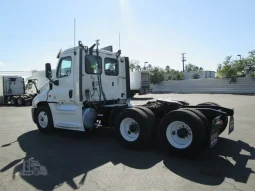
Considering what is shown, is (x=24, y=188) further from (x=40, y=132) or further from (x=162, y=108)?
(x=40, y=132)

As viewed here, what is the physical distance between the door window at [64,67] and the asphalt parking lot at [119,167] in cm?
211

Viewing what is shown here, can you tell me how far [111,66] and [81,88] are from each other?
160 centimetres

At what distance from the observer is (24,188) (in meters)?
4.33

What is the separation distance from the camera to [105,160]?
5762 mm

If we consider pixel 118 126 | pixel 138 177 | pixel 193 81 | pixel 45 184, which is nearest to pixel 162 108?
pixel 118 126

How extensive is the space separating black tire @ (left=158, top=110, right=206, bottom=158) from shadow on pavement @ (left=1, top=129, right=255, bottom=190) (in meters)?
0.19

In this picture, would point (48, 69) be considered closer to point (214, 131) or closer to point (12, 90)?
point (214, 131)

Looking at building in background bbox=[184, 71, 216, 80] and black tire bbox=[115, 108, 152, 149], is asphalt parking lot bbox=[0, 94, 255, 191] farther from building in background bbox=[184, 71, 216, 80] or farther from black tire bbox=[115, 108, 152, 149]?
building in background bbox=[184, 71, 216, 80]

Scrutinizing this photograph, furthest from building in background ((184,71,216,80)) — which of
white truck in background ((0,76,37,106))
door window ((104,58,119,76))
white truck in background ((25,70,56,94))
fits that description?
door window ((104,58,119,76))

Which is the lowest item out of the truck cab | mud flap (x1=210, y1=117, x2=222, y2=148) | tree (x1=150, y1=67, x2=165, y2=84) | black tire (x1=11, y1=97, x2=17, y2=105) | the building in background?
black tire (x1=11, y1=97, x2=17, y2=105)

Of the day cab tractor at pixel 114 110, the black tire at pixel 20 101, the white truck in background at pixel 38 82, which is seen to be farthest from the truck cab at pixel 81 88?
the white truck in background at pixel 38 82

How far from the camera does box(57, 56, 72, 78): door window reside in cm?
797

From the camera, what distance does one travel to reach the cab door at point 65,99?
309 inches

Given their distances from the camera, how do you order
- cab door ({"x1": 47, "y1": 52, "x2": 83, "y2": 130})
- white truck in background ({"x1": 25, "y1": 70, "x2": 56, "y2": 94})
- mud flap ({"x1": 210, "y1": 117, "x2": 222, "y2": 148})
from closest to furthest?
mud flap ({"x1": 210, "y1": 117, "x2": 222, "y2": 148}) → cab door ({"x1": 47, "y1": 52, "x2": 83, "y2": 130}) → white truck in background ({"x1": 25, "y1": 70, "x2": 56, "y2": 94})
